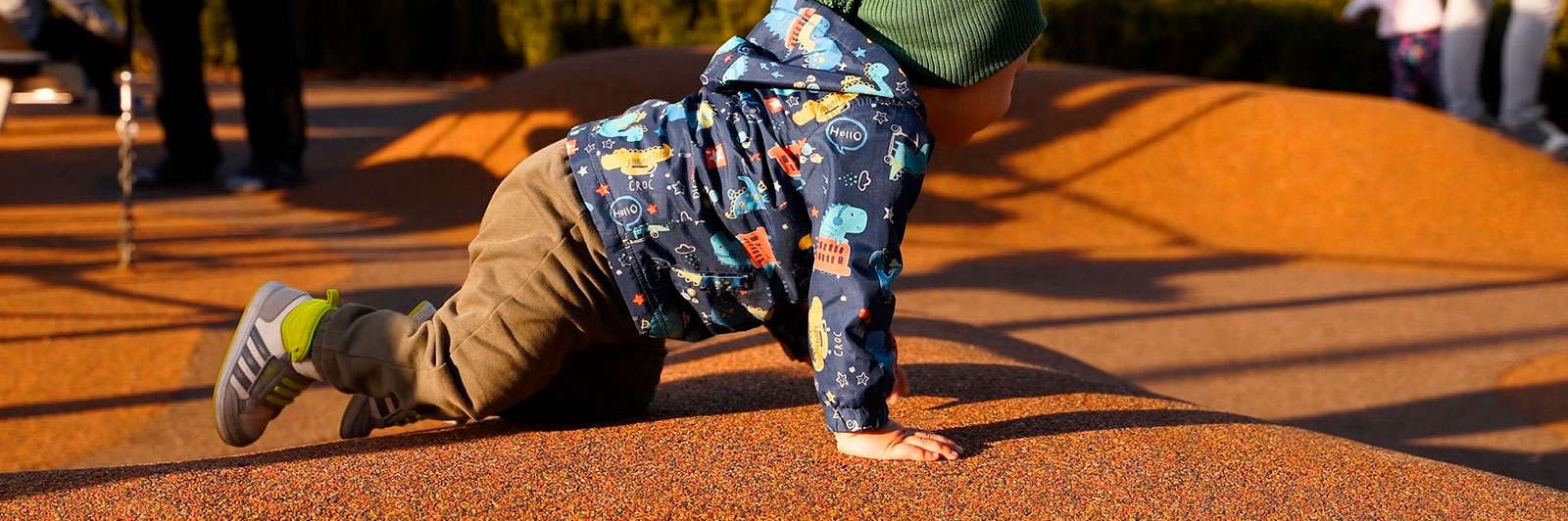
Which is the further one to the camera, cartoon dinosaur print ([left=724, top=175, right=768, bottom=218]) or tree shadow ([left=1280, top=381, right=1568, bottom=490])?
tree shadow ([left=1280, top=381, right=1568, bottom=490])

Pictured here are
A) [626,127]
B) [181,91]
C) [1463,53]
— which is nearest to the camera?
[626,127]

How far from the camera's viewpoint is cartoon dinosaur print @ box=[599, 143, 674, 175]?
2441 mm

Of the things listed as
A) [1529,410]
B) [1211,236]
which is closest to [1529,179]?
[1211,236]

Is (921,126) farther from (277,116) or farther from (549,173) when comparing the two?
(277,116)

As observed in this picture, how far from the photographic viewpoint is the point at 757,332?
13.3 feet

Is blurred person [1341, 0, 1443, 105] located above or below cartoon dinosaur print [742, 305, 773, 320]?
below

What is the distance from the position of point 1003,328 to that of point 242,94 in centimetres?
426

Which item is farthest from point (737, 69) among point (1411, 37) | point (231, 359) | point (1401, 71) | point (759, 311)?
point (1401, 71)

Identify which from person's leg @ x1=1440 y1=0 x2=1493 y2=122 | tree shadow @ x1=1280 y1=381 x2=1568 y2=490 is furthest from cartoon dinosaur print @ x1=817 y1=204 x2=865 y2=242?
person's leg @ x1=1440 y1=0 x2=1493 y2=122

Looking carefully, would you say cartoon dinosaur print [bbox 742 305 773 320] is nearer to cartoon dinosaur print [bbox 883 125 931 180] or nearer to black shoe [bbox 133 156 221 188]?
cartoon dinosaur print [bbox 883 125 931 180]

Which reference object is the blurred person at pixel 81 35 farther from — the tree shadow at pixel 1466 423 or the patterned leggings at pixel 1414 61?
the patterned leggings at pixel 1414 61

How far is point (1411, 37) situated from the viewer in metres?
9.27

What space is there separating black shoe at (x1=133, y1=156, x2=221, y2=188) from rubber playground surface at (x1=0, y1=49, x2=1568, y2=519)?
18 centimetres

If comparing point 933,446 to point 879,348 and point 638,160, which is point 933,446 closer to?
point 879,348
